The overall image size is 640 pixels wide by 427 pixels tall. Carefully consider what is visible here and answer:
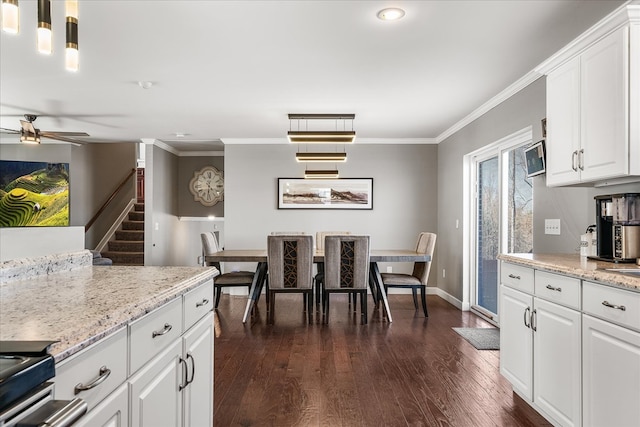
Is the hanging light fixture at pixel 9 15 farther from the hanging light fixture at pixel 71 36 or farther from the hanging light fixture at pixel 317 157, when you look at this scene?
the hanging light fixture at pixel 317 157

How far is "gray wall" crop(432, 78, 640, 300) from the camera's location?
320 cm

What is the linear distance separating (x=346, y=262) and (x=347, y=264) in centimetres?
2

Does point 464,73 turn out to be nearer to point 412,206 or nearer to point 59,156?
point 412,206

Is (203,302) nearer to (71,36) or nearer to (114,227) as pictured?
(71,36)

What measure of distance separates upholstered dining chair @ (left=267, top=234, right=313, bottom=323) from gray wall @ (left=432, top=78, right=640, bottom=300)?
2.15 meters

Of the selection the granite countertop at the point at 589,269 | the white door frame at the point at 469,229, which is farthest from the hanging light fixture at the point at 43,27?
the white door frame at the point at 469,229

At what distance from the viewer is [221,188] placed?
813cm

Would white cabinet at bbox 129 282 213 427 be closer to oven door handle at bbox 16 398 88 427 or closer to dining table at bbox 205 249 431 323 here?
oven door handle at bbox 16 398 88 427

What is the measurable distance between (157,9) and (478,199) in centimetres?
419

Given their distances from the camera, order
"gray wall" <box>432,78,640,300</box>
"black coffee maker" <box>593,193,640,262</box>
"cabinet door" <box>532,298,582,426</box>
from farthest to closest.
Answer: "gray wall" <box>432,78,640,300</box> → "black coffee maker" <box>593,193,640,262</box> → "cabinet door" <box>532,298,582,426</box>

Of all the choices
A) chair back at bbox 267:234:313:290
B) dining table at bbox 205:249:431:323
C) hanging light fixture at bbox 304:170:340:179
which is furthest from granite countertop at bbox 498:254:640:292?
hanging light fixture at bbox 304:170:340:179

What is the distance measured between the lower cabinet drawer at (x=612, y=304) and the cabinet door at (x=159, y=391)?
174 cm

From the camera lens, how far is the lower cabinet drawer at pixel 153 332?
1.23 m

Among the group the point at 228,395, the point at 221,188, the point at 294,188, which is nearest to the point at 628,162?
the point at 228,395
